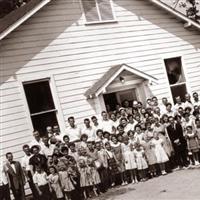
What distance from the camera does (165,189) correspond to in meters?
10.0

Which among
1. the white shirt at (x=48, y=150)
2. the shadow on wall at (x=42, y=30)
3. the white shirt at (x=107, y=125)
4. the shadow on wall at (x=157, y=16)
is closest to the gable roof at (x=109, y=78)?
the white shirt at (x=107, y=125)

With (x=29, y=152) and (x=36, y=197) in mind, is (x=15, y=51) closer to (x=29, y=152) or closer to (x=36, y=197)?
(x=29, y=152)

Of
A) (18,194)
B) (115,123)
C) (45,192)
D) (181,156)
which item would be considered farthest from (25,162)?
(181,156)

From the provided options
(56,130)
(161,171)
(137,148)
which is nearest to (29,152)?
(56,130)

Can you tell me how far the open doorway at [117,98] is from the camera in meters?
14.9

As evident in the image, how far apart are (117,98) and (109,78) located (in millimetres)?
1289

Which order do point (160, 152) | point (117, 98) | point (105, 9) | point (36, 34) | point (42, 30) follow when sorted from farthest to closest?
point (105, 9)
point (117, 98)
point (42, 30)
point (36, 34)
point (160, 152)

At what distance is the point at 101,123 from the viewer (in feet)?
43.1

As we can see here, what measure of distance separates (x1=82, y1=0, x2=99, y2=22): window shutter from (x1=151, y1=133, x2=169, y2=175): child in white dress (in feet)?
16.4

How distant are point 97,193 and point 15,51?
15.8 feet

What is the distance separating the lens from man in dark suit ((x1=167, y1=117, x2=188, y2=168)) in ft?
41.4

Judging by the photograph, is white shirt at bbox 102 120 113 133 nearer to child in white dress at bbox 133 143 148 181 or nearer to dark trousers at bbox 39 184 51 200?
child in white dress at bbox 133 143 148 181

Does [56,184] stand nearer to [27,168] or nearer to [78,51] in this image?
[27,168]

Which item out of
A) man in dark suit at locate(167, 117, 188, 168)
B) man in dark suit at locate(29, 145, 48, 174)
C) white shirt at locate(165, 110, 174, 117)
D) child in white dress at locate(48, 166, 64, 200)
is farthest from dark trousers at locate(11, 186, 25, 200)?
white shirt at locate(165, 110, 174, 117)
